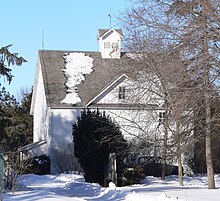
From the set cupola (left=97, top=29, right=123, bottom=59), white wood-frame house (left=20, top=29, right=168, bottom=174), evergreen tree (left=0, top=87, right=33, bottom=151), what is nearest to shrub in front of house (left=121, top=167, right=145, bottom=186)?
white wood-frame house (left=20, top=29, right=168, bottom=174)

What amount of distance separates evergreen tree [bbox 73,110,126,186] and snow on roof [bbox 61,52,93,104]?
1507cm

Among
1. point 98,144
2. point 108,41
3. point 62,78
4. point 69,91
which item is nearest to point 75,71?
point 62,78

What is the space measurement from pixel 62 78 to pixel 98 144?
1793 cm

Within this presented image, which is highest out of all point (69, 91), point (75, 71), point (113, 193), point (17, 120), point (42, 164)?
point (75, 71)

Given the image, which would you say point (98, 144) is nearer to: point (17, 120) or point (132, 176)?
point (132, 176)

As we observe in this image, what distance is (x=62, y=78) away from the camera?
144 ft

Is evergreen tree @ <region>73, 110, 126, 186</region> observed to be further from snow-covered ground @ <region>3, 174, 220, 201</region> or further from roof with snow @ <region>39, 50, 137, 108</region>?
roof with snow @ <region>39, 50, 137, 108</region>

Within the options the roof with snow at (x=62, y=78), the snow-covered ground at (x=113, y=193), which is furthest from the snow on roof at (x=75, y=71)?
the snow-covered ground at (x=113, y=193)

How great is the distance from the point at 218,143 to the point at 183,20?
18.7 metres

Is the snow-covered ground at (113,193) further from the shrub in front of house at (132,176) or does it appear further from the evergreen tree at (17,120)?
the evergreen tree at (17,120)

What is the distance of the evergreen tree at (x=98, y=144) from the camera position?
2697cm

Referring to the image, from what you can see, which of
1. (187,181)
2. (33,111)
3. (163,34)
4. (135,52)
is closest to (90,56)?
(33,111)

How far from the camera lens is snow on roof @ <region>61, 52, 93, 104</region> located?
4294 centimetres

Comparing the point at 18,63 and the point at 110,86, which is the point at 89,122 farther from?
the point at 110,86
